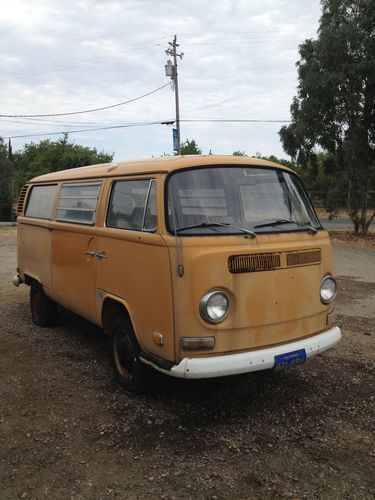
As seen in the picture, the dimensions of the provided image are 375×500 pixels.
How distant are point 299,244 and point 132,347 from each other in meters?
1.62

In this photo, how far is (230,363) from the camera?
3434mm

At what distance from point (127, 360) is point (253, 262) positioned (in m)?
1.53

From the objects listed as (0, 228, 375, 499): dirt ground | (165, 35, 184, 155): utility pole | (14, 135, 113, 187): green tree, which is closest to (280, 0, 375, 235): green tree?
(165, 35, 184, 155): utility pole

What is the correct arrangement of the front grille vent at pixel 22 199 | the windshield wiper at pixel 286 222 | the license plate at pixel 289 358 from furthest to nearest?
1. the front grille vent at pixel 22 199
2. the windshield wiper at pixel 286 222
3. the license plate at pixel 289 358

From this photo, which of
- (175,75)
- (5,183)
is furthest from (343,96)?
(5,183)

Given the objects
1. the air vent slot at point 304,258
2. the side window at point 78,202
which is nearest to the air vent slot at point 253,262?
the air vent slot at point 304,258

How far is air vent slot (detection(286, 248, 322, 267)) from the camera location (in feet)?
12.4

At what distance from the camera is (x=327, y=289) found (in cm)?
412

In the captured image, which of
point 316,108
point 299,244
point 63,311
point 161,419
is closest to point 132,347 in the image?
point 161,419

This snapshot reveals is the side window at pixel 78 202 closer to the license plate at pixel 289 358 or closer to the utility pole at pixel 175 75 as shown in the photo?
the license plate at pixel 289 358

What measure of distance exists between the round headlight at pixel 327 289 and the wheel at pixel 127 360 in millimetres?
1583

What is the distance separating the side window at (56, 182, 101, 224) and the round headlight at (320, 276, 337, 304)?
7.26ft

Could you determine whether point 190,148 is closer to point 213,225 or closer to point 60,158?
point 60,158

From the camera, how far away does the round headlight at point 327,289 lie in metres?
4.06
